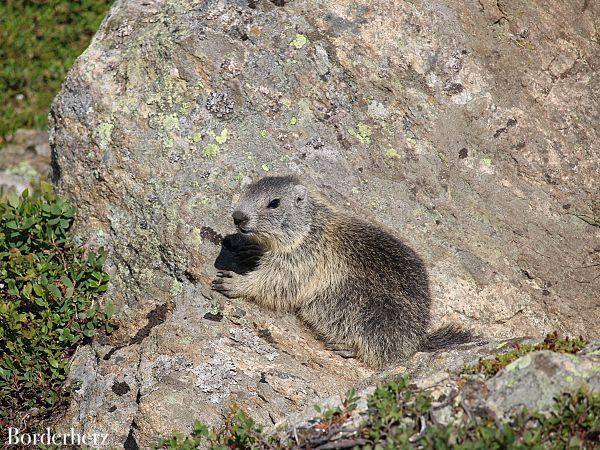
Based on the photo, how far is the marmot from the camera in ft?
26.8

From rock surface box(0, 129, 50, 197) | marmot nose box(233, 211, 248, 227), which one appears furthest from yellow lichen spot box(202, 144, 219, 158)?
rock surface box(0, 129, 50, 197)

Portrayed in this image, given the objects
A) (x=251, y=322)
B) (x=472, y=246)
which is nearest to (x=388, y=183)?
(x=472, y=246)

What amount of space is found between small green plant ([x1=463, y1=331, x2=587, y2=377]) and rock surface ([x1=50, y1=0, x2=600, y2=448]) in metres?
2.04

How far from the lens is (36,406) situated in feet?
26.1

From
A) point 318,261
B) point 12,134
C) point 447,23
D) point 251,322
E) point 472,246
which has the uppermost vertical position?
point 447,23

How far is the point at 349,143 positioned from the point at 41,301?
4219 mm

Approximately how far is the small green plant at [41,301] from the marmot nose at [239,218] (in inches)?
68.7

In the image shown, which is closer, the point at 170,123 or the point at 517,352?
the point at 517,352

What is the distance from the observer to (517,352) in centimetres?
646

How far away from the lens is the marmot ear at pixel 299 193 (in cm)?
848

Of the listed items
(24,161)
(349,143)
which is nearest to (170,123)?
(349,143)

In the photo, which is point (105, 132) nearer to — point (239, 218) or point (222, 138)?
point (222, 138)

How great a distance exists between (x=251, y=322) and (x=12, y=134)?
8.15 meters

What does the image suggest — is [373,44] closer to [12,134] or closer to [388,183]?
[388,183]
